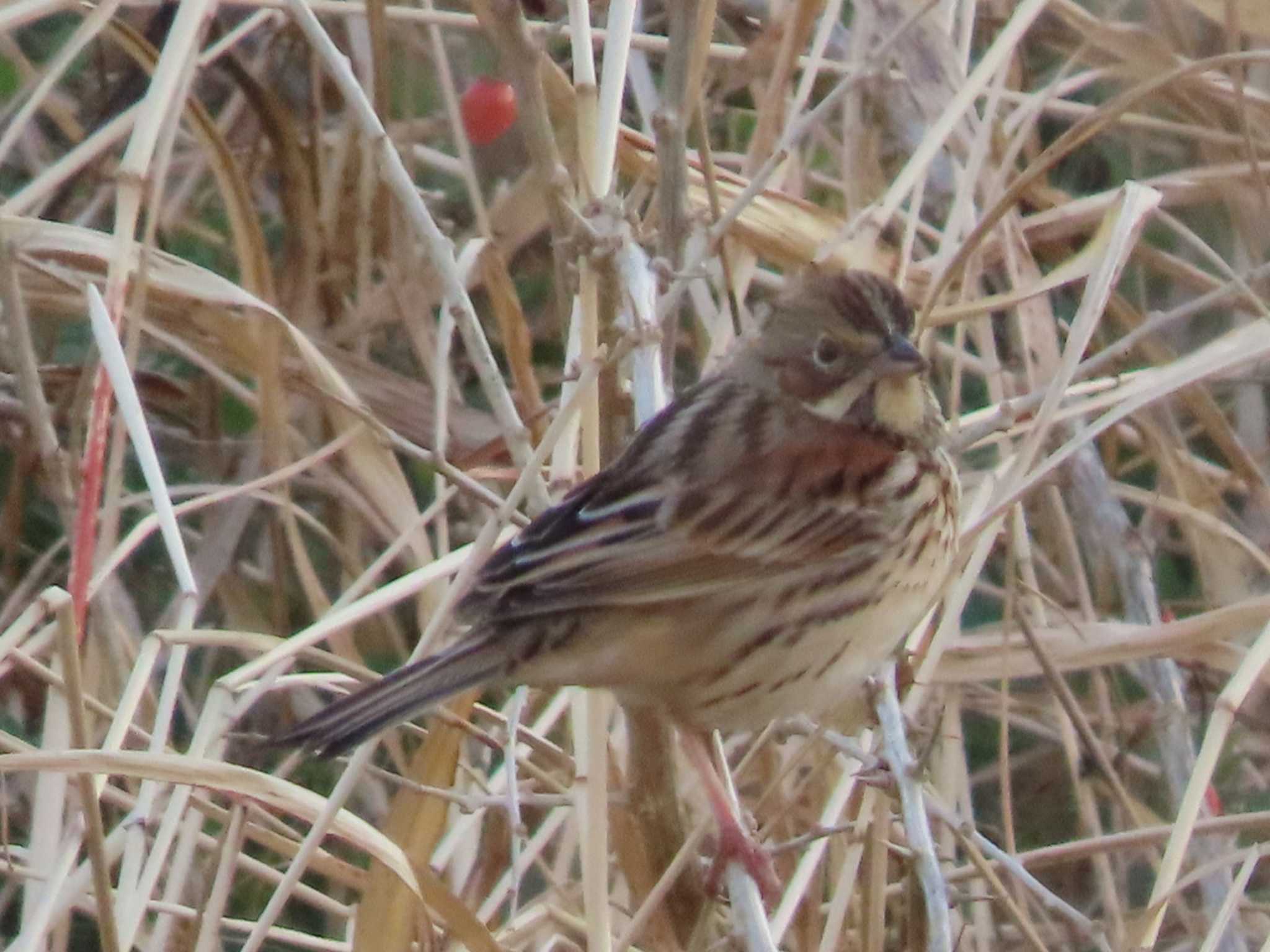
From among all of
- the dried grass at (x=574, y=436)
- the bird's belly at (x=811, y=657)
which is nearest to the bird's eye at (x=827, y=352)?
the dried grass at (x=574, y=436)

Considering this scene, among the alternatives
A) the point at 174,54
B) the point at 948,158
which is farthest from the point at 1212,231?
the point at 174,54

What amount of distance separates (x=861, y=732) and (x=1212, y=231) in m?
1.71

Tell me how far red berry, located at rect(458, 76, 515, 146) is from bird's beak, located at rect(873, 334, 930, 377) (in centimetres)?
79

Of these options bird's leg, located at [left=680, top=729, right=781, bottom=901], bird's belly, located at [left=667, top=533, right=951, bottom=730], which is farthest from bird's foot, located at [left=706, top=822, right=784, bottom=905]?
bird's belly, located at [left=667, top=533, right=951, bottom=730]

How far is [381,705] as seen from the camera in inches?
94.2

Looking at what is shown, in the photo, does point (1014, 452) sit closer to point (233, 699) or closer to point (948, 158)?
point (948, 158)

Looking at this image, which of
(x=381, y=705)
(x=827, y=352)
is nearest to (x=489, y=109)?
(x=827, y=352)

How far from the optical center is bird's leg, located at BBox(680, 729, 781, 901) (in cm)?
252

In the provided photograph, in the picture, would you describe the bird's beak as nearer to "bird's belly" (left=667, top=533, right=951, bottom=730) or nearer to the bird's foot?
"bird's belly" (left=667, top=533, right=951, bottom=730)

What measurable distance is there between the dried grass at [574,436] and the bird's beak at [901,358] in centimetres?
7

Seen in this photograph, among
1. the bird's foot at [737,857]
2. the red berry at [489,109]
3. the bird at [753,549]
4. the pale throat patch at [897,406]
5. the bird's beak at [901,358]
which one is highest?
the red berry at [489,109]

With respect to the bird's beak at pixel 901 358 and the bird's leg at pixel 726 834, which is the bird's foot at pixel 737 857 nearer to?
the bird's leg at pixel 726 834

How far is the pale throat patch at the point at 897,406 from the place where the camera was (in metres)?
2.91

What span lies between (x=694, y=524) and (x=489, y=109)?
2.79 feet
